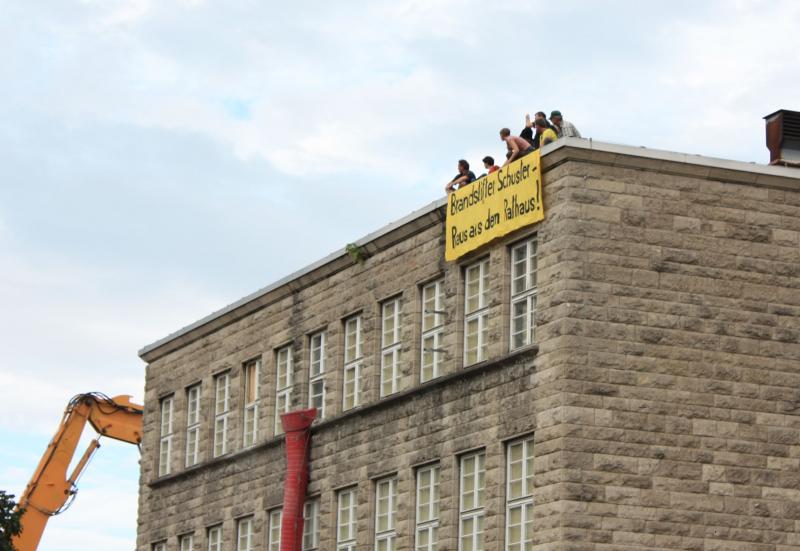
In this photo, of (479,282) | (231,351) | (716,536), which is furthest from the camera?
(231,351)

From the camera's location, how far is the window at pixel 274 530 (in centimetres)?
4247

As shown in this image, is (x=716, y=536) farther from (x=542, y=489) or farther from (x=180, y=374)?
(x=180, y=374)

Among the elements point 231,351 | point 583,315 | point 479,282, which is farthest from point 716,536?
point 231,351

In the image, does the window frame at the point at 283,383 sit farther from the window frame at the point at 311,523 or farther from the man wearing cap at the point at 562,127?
the man wearing cap at the point at 562,127

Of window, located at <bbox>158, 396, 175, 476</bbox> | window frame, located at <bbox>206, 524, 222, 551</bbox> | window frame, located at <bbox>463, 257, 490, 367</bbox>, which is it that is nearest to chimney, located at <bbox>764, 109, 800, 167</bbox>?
window frame, located at <bbox>463, 257, 490, 367</bbox>

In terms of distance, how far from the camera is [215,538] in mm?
45562

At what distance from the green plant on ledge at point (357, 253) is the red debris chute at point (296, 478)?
323cm

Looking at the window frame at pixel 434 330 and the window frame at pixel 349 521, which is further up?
the window frame at pixel 434 330

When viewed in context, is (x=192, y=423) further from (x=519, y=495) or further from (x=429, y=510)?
(x=519, y=495)

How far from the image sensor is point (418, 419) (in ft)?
122

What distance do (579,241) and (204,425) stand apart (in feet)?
52.7

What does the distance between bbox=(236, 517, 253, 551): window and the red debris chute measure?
2.52 m

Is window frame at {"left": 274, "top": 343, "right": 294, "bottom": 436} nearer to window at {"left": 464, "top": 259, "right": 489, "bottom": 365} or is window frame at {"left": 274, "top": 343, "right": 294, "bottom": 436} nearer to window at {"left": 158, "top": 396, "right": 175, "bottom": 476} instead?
window at {"left": 158, "top": 396, "right": 175, "bottom": 476}

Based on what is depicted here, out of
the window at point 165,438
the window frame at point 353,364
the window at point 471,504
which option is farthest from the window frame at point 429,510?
the window at point 165,438
